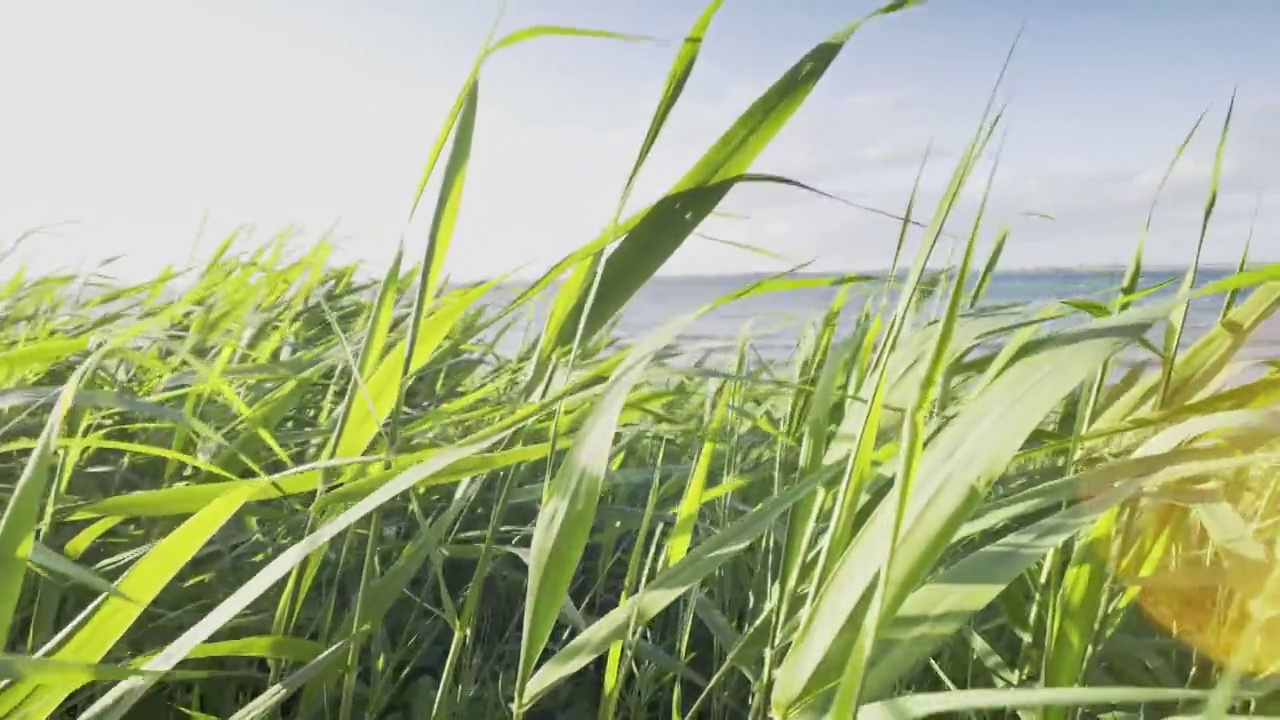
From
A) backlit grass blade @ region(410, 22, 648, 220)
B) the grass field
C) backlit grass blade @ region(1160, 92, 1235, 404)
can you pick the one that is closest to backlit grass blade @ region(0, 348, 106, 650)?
the grass field

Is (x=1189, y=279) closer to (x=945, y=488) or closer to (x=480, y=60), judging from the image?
(x=945, y=488)

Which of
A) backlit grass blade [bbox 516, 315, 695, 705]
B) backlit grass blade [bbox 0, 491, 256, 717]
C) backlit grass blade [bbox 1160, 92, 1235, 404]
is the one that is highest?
backlit grass blade [bbox 1160, 92, 1235, 404]

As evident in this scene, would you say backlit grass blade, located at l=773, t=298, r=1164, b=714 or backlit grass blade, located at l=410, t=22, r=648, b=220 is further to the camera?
A: backlit grass blade, located at l=410, t=22, r=648, b=220

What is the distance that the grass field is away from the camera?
1.63ft

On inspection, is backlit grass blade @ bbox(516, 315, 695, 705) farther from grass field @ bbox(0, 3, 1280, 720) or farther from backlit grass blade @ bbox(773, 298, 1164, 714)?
backlit grass blade @ bbox(773, 298, 1164, 714)

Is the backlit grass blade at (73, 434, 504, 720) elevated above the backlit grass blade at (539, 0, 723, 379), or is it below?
below

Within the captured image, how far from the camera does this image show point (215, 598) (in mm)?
951

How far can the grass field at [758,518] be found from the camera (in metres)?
0.50

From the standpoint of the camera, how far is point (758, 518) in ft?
1.94

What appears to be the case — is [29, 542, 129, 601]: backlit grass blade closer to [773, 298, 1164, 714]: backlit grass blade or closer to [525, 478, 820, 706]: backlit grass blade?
[525, 478, 820, 706]: backlit grass blade

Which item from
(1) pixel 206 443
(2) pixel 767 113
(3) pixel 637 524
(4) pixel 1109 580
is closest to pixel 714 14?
(2) pixel 767 113

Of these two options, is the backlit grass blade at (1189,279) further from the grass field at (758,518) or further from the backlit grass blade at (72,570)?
the backlit grass blade at (72,570)

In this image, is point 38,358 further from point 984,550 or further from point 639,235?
point 984,550

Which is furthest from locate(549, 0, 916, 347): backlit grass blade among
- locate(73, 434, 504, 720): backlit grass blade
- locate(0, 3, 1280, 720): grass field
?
locate(73, 434, 504, 720): backlit grass blade
